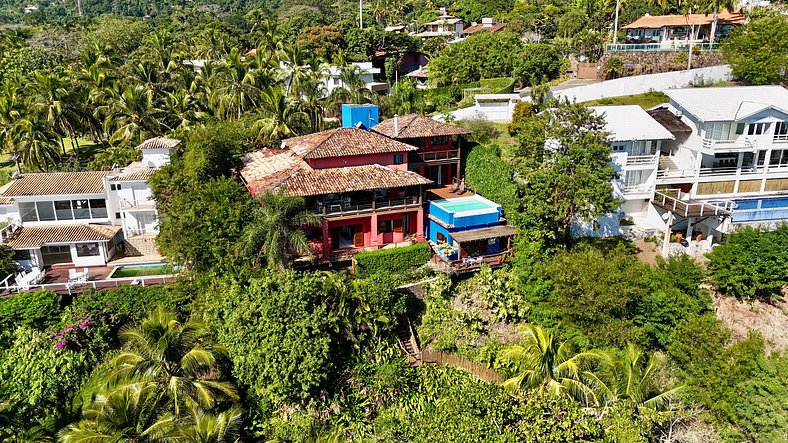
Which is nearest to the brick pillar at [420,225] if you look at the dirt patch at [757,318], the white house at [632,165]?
the white house at [632,165]

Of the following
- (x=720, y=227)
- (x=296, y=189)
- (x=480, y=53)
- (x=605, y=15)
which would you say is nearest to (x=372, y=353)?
(x=296, y=189)

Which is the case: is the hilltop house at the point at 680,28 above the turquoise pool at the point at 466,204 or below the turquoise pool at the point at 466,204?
above

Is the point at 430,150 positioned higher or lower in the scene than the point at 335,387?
higher

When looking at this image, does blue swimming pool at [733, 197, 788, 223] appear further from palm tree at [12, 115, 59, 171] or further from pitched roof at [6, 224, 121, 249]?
palm tree at [12, 115, 59, 171]

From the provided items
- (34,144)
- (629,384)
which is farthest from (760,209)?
(34,144)

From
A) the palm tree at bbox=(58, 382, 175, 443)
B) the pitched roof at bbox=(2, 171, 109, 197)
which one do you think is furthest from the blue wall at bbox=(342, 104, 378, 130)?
the palm tree at bbox=(58, 382, 175, 443)

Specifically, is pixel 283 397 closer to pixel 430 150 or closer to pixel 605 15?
pixel 430 150

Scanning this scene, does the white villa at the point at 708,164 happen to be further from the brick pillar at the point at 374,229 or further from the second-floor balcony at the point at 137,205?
the second-floor balcony at the point at 137,205
